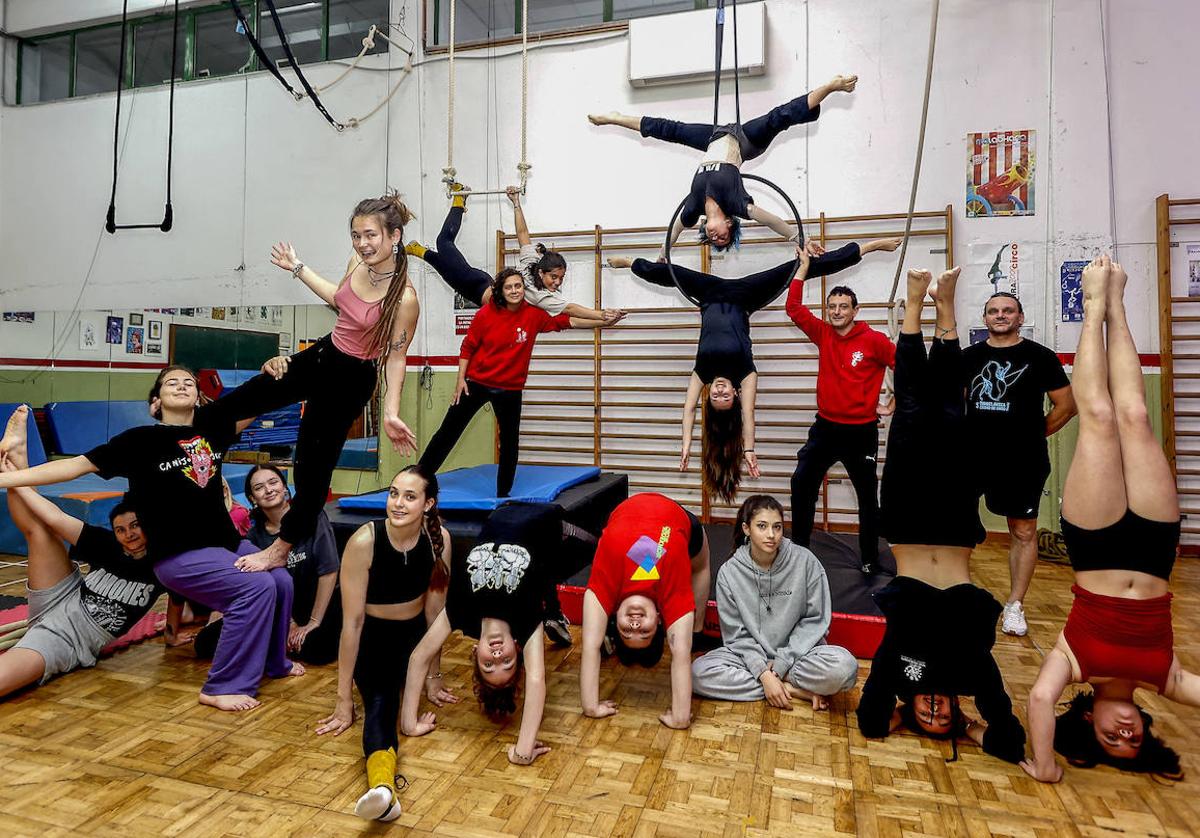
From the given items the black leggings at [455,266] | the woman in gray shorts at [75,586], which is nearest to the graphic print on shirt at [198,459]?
the woman in gray shorts at [75,586]

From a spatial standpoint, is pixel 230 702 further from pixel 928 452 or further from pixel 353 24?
pixel 353 24

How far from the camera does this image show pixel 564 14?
19.4ft

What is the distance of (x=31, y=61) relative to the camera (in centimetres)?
705

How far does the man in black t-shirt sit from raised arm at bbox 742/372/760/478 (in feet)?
3.18

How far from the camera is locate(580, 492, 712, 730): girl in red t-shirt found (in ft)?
7.88

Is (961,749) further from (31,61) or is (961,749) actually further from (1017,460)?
(31,61)

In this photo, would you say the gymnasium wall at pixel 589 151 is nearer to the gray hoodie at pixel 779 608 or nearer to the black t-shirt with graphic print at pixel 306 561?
the black t-shirt with graphic print at pixel 306 561

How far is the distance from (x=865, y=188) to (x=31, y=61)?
810cm

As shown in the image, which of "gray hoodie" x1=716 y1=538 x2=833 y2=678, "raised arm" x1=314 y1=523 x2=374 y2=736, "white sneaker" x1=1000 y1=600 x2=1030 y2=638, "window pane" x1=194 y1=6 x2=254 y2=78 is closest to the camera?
"raised arm" x1=314 y1=523 x2=374 y2=736

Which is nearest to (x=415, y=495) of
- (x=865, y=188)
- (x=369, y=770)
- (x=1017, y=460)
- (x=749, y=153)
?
(x=369, y=770)

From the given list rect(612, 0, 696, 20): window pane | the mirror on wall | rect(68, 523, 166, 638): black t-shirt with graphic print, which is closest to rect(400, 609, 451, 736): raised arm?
rect(68, 523, 166, 638): black t-shirt with graphic print

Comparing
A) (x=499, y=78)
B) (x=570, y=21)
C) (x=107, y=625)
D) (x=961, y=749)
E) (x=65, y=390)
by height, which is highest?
(x=570, y=21)

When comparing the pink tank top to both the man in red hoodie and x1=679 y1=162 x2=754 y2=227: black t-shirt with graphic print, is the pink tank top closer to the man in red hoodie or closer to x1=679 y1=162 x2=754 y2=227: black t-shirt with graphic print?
x1=679 y1=162 x2=754 y2=227: black t-shirt with graphic print

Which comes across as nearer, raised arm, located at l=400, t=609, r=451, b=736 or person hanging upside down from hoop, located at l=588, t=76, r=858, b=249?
raised arm, located at l=400, t=609, r=451, b=736
